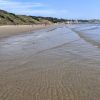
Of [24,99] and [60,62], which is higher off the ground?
[24,99]

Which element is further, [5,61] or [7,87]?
[5,61]

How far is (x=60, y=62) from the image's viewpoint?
34.8ft

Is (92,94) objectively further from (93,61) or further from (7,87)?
(93,61)

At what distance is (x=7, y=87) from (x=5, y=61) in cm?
415

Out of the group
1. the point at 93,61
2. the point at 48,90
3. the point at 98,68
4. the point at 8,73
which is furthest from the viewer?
the point at 93,61

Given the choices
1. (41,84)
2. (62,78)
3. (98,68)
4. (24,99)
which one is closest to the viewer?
(24,99)

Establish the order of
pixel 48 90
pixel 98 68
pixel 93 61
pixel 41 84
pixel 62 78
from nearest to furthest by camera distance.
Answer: pixel 48 90, pixel 41 84, pixel 62 78, pixel 98 68, pixel 93 61

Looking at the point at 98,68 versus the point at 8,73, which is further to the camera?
the point at 98,68

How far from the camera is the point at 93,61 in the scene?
10578 millimetres

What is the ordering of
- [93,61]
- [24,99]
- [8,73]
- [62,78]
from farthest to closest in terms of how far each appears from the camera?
[93,61] < [8,73] < [62,78] < [24,99]

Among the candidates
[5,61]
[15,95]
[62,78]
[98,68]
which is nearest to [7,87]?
[15,95]

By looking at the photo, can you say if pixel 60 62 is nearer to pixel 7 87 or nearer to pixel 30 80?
pixel 30 80

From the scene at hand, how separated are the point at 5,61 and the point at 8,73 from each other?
2.41m

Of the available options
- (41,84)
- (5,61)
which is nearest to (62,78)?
(41,84)
